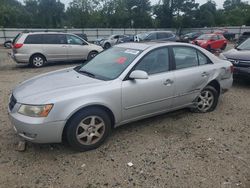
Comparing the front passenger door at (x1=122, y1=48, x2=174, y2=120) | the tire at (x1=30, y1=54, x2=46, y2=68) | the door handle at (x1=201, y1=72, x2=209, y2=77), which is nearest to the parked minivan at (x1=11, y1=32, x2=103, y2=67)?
the tire at (x1=30, y1=54, x2=46, y2=68)

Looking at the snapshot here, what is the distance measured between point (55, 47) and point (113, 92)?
28.4 ft

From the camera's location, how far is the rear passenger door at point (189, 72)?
14.4 feet

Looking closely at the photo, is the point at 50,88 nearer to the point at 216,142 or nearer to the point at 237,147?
the point at 216,142

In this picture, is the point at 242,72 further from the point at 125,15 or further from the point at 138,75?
the point at 125,15

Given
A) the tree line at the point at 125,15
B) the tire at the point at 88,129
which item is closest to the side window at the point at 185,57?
the tire at the point at 88,129

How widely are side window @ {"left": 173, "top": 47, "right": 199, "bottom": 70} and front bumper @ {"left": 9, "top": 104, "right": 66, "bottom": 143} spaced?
2350 mm

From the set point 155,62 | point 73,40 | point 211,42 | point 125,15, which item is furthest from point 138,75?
point 125,15

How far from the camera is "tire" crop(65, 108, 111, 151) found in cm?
337

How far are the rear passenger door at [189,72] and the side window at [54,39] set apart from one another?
8.31 metres

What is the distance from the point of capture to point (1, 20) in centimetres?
4481

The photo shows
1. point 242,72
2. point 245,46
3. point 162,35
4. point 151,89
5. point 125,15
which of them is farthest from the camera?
point 125,15

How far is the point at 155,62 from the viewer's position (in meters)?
4.21

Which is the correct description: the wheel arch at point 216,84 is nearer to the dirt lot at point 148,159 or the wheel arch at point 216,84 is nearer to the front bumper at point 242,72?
the dirt lot at point 148,159

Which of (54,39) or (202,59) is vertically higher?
(54,39)
